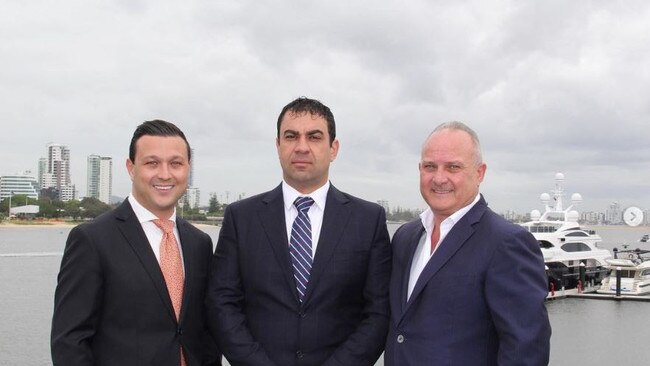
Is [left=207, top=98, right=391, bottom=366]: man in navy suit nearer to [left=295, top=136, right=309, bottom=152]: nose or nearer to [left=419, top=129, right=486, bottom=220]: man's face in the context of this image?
[left=295, top=136, right=309, bottom=152]: nose

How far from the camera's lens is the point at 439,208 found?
4.22 metres

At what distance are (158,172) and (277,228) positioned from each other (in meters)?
0.92

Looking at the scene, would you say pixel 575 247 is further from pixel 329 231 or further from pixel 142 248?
pixel 142 248

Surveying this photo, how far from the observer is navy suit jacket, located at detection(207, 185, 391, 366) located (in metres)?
4.45

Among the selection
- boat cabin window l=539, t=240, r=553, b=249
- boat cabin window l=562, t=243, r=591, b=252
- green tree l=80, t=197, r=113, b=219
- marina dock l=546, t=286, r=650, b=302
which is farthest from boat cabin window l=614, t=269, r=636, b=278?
green tree l=80, t=197, r=113, b=219

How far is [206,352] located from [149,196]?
125 cm

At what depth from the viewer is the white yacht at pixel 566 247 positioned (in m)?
39.8

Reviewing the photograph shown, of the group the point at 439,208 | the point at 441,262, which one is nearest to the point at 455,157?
the point at 439,208

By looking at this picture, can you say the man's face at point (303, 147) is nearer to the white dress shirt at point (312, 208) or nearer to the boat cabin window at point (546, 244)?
the white dress shirt at point (312, 208)

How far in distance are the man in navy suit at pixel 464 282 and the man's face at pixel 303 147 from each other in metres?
0.72

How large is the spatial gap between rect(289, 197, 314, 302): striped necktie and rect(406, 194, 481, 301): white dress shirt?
29.0 inches

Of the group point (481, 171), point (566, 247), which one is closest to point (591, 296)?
point (566, 247)

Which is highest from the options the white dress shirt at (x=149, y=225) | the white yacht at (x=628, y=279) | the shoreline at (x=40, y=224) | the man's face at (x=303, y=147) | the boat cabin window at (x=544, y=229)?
the man's face at (x=303, y=147)

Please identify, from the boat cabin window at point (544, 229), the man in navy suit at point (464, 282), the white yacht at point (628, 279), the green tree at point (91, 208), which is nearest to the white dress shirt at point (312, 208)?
the man in navy suit at point (464, 282)
